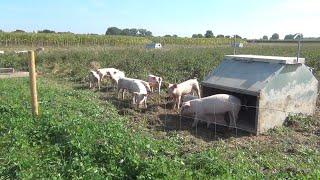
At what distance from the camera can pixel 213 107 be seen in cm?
941

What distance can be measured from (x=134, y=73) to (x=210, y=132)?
28.6ft

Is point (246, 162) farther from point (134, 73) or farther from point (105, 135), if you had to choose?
point (134, 73)

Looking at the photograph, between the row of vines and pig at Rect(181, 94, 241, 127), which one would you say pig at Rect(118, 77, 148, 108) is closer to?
pig at Rect(181, 94, 241, 127)

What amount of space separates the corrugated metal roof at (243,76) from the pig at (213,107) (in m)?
0.40

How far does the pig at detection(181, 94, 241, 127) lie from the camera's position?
30.9 ft

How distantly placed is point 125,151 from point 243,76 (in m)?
4.62

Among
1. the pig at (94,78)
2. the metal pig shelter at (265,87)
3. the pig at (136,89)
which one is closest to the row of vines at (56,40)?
the pig at (94,78)

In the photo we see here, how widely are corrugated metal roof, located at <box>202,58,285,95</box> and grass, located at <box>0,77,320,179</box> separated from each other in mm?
1172

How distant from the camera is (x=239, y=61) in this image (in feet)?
35.1

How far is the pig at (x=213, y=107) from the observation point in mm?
9414

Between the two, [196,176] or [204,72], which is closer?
[196,176]

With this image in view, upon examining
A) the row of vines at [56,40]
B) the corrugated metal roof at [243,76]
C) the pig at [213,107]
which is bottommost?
the pig at [213,107]

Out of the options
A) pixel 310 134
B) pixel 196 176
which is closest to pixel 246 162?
pixel 196 176

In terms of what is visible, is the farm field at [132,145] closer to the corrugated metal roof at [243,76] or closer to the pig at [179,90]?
the pig at [179,90]
